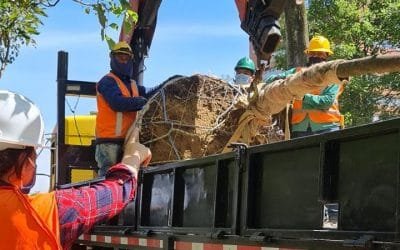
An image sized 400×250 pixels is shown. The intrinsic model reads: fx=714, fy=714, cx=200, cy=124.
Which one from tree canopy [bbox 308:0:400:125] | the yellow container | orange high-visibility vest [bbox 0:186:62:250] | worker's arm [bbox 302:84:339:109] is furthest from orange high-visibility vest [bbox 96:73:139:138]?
tree canopy [bbox 308:0:400:125]

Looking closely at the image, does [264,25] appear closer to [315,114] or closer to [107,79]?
[315,114]

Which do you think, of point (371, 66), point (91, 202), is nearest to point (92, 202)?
point (91, 202)

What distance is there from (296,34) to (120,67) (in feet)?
19.0

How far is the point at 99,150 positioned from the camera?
245 inches

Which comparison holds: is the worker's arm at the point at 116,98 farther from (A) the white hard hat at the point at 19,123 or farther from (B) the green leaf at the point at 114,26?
(A) the white hard hat at the point at 19,123

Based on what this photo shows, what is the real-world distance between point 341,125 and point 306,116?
374 millimetres

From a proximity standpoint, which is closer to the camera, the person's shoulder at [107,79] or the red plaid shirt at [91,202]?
the red plaid shirt at [91,202]

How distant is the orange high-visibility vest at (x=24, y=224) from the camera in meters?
2.01

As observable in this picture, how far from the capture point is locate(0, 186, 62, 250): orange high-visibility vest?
201 centimetres

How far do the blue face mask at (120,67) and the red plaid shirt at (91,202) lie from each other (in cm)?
391

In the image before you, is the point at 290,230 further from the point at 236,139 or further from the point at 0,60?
the point at 0,60

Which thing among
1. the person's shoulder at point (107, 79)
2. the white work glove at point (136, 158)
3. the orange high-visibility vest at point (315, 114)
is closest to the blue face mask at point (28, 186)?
the white work glove at point (136, 158)

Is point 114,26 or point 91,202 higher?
point 114,26

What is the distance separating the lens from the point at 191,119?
226 inches
